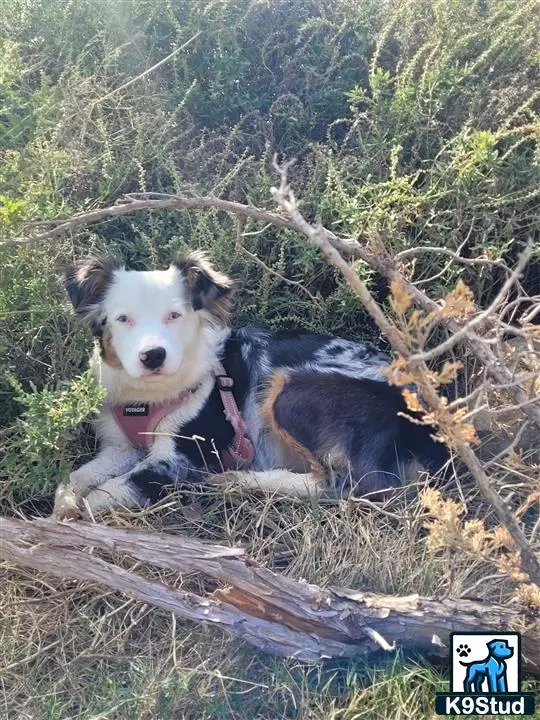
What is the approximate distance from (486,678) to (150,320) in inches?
81.8

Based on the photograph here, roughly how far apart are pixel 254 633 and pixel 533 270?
2.85 metres

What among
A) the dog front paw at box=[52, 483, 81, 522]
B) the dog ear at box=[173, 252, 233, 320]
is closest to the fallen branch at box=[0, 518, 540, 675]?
the dog front paw at box=[52, 483, 81, 522]

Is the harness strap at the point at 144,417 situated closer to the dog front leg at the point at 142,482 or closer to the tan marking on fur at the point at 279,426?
the dog front leg at the point at 142,482

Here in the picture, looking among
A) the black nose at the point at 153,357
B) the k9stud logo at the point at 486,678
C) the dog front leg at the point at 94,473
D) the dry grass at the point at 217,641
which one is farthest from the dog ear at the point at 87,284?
the k9stud logo at the point at 486,678

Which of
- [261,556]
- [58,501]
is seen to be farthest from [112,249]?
[261,556]

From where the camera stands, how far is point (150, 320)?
335 centimetres

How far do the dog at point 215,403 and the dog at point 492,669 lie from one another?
1136 millimetres

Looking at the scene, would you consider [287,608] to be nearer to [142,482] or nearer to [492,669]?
[492,669]

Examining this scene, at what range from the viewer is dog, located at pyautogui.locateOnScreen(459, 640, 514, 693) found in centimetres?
246

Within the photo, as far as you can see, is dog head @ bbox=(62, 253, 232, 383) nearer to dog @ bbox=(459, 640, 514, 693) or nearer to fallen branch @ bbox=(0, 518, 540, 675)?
fallen branch @ bbox=(0, 518, 540, 675)

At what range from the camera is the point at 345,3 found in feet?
15.3

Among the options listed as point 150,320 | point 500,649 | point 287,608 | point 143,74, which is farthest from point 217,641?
point 143,74

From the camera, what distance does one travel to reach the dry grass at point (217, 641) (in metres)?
2.57

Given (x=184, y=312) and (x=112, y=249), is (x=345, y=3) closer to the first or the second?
(x=112, y=249)
